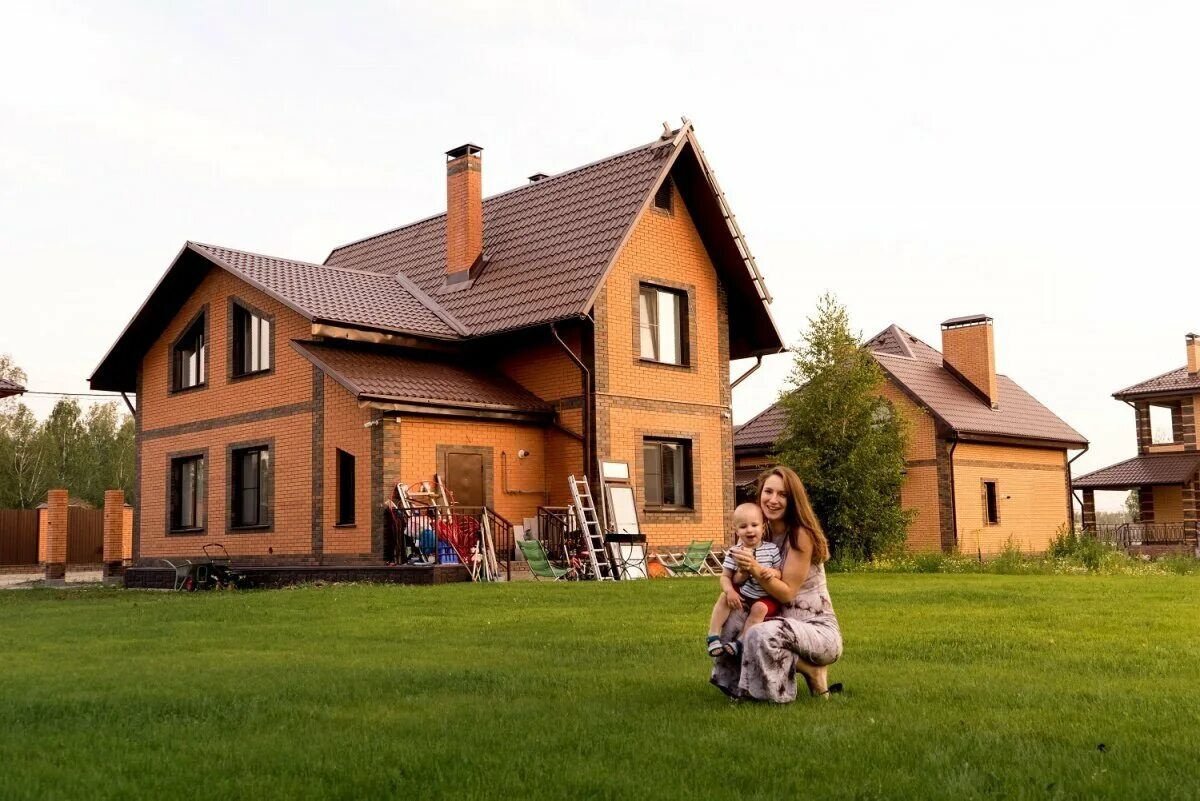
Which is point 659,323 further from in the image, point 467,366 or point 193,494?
point 193,494

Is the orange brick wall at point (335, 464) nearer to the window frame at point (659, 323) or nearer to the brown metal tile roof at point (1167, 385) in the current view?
the window frame at point (659, 323)

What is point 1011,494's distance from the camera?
34906 mm

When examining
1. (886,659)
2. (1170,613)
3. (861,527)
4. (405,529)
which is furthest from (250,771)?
(861,527)

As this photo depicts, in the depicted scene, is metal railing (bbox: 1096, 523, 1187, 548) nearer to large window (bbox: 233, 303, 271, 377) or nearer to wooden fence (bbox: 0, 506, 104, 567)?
large window (bbox: 233, 303, 271, 377)

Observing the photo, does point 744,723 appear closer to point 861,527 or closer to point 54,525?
point 861,527

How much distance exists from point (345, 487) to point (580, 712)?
1511cm

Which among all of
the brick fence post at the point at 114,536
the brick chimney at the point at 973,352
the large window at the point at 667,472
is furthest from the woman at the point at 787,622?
the brick chimney at the point at 973,352

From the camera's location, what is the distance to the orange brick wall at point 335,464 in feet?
64.3

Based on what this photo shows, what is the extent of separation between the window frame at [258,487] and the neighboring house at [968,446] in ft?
43.9

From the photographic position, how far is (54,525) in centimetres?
2700

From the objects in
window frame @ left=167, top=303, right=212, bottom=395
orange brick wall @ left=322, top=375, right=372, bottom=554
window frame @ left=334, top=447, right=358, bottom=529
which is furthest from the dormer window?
window frame @ left=334, top=447, right=358, bottom=529

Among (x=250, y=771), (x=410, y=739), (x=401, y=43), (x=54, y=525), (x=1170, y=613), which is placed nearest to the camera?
(x=250, y=771)

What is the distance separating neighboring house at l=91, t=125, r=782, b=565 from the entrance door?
0.03m

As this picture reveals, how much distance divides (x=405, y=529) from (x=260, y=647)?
9.55m
